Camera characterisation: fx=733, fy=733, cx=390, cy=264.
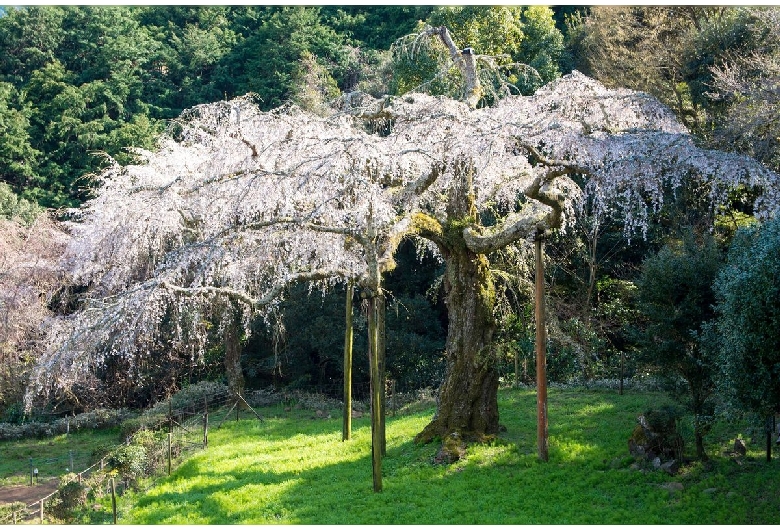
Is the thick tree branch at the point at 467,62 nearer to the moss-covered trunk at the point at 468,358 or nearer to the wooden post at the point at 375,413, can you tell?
the moss-covered trunk at the point at 468,358

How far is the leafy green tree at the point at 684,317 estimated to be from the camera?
853 cm

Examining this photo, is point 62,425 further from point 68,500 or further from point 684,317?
point 684,317

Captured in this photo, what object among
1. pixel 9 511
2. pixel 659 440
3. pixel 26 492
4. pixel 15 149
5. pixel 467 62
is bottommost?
pixel 26 492

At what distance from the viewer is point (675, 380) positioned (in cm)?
905

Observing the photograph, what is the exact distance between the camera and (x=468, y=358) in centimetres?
999

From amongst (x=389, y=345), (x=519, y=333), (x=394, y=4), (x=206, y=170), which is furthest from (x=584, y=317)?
(x=394, y=4)

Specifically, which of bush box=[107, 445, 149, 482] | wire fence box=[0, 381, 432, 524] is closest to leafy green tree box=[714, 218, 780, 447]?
wire fence box=[0, 381, 432, 524]

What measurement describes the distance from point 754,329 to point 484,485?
3503mm

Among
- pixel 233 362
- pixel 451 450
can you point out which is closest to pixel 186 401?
pixel 233 362

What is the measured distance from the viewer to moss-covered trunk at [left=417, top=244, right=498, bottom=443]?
996cm

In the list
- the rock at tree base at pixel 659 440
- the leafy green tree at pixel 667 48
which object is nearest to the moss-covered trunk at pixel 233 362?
the rock at tree base at pixel 659 440

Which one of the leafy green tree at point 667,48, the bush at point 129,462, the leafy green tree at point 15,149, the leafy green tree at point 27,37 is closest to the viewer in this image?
the bush at point 129,462

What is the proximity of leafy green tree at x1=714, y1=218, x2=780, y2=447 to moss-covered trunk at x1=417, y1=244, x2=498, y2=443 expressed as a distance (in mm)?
3492

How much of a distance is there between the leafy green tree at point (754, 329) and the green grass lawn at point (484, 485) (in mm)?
1303
